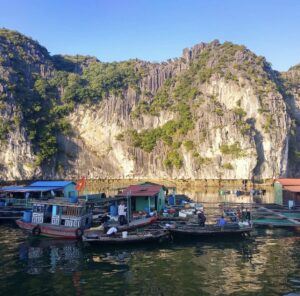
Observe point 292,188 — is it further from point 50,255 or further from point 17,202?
point 17,202

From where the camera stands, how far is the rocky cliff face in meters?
93.6

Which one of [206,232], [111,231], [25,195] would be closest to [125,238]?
[111,231]

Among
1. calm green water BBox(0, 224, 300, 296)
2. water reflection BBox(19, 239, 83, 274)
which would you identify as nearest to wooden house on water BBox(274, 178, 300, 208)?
calm green water BBox(0, 224, 300, 296)

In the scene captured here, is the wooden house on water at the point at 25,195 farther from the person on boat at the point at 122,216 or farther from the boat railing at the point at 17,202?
the person on boat at the point at 122,216

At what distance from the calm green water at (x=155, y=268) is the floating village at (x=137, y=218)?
32.3 inches

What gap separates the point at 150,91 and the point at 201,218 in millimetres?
92511

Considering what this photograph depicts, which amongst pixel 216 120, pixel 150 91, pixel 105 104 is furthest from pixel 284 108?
pixel 105 104

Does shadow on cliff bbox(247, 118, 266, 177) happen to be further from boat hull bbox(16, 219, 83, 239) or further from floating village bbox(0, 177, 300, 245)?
boat hull bbox(16, 219, 83, 239)

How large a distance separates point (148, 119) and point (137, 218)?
79772mm

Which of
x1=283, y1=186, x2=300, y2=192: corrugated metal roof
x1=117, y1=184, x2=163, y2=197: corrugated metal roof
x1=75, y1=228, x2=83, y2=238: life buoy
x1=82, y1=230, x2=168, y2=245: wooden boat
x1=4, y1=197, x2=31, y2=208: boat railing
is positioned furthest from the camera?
x1=4, y1=197, x2=31, y2=208: boat railing

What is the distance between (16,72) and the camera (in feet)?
345

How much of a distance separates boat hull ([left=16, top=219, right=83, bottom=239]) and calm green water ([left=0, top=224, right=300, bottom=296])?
631 millimetres

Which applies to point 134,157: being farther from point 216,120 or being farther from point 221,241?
point 221,241

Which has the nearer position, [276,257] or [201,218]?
[276,257]
